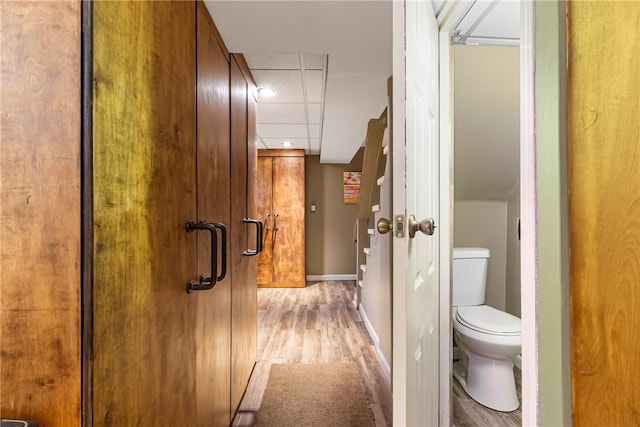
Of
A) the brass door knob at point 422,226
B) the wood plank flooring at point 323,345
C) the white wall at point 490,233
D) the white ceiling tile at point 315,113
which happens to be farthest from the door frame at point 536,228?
the white ceiling tile at point 315,113

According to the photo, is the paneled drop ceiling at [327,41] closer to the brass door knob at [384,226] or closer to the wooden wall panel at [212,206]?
the wooden wall panel at [212,206]

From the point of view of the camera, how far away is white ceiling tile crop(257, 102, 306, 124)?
2676 mm

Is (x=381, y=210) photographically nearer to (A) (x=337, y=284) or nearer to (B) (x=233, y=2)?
(B) (x=233, y=2)

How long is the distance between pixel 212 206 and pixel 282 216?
347 centimetres

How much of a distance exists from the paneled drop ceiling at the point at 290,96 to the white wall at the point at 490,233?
1.44 metres

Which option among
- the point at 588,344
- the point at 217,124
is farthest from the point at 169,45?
the point at 588,344

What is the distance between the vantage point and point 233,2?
119cm

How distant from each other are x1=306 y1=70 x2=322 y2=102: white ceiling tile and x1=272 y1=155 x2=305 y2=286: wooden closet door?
228cm

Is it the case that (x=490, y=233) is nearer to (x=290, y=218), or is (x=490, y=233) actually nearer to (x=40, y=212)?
(x=40, y=212)

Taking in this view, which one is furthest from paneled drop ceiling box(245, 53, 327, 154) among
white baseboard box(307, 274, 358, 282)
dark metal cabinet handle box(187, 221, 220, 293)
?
white baseboard box(307, 274, 358, 282)

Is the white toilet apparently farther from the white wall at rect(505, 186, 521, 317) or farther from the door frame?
the door frame

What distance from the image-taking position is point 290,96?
2439 millimetres

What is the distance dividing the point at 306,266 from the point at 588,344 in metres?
4.91

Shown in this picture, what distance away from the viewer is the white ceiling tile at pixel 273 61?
71.6 inches
